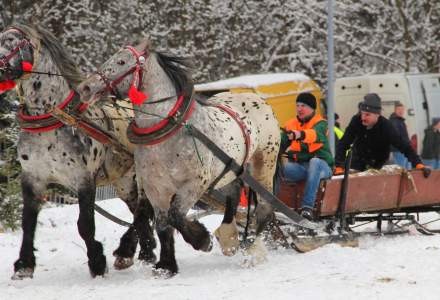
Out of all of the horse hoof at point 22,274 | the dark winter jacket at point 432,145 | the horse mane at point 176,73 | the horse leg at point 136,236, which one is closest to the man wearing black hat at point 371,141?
the horse leg at point 136,236

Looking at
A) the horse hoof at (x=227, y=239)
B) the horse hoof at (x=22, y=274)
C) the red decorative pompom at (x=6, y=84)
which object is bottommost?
the horse hoof at (x=22, y=274)

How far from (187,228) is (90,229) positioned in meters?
0.79

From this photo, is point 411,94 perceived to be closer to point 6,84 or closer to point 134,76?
point 134,76

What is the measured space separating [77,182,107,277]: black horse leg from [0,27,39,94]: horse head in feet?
3.35

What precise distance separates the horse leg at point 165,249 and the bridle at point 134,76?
1.04 meters

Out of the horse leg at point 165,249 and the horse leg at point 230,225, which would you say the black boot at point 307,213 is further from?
the horse leg at point 165,249

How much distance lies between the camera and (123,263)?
25.3ft

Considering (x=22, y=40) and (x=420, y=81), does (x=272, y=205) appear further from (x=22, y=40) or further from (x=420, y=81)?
(x=420, y=81)

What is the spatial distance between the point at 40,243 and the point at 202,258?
73.9 inches

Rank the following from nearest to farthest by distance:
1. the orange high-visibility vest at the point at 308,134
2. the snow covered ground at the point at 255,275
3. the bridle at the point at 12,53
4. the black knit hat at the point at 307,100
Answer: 1. the snow covered ground at the point at 255,275
2. the bridle at the point at 12,53
3. the orange high-visibility vest at the point at 308,134
4. the black knit hat at the point at 307,100

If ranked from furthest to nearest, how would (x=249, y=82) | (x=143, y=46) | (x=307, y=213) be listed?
(x=249, y=82) < (x=307, y=213) < (x=143, y=46)

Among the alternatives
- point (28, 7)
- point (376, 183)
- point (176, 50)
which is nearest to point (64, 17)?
point (28, 7)

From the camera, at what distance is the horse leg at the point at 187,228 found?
7.02 meters

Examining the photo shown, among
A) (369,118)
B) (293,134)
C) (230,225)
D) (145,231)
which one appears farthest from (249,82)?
(145,231)
